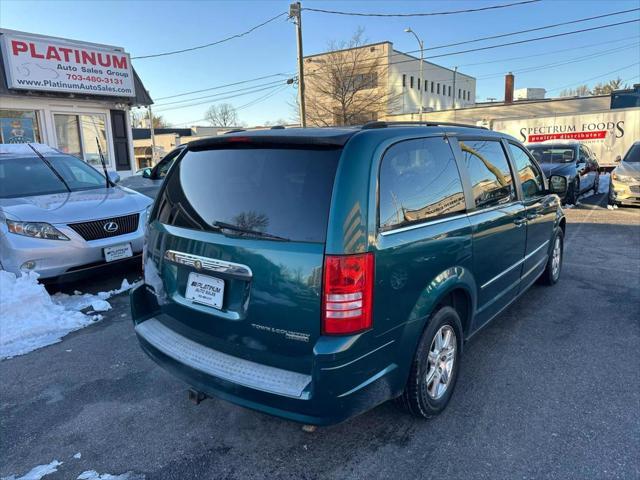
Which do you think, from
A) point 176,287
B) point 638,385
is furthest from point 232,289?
point 638,385

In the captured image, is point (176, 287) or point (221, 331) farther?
point (176, 287)

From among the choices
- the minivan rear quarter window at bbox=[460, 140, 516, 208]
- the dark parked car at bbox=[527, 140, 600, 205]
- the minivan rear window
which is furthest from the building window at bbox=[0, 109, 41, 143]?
the dark parked car at bbox=[527, 140, 600, 205]

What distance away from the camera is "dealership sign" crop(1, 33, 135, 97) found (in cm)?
1109

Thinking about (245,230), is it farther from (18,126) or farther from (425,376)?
(18,126)

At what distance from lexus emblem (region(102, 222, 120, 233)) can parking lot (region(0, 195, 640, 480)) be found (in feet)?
4.79

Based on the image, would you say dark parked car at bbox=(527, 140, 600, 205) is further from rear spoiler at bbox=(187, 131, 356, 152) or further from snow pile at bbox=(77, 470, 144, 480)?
snow pile at bbox=(77, 470, 144, 480)

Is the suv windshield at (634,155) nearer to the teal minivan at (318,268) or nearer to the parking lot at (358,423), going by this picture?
the parking lot at (358,423)

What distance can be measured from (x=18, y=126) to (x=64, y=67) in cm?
205

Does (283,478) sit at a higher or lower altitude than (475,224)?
lower

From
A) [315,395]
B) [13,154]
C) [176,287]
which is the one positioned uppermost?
[13,154]

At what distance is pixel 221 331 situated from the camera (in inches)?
95.2

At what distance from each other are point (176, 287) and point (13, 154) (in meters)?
5.18

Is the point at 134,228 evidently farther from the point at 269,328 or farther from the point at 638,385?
the point at 638,385

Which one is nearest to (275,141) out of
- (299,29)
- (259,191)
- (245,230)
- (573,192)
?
(259,191)
